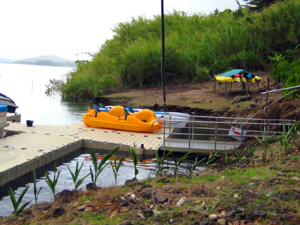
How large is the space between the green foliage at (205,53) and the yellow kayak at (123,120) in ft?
45.4

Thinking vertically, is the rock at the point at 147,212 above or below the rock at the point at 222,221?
below

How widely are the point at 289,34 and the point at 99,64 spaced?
51.0ft

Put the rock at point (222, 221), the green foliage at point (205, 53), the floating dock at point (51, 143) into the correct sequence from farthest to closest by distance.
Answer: the green foliage at point (205, 53) → the floating dock at point (51, 143) → the rock at point (222, 221)

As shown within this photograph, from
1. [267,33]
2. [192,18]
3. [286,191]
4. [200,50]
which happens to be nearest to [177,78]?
[200,50]

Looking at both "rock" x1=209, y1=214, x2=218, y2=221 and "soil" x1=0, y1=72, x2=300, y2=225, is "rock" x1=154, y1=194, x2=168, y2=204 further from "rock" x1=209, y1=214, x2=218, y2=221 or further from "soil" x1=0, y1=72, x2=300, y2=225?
"rock" x1=209, y1=214, x2=218, y2=221

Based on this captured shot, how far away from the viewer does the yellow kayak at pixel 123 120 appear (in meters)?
13.1

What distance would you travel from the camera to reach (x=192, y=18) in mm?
37469

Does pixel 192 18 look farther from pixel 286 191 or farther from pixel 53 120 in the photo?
pixel 286 191

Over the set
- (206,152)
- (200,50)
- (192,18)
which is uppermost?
(192,18)

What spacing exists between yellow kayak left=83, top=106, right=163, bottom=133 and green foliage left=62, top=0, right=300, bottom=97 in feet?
45.4

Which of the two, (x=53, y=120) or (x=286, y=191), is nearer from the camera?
(x=286, y=191)

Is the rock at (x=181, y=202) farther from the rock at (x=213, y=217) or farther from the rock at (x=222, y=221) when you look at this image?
the rock at (x=222, y=221)

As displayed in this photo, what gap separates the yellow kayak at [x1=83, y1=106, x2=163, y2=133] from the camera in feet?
43.0

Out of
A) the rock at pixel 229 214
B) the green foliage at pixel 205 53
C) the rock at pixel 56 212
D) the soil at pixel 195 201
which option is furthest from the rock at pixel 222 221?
the green foliage at pixel 205 53
